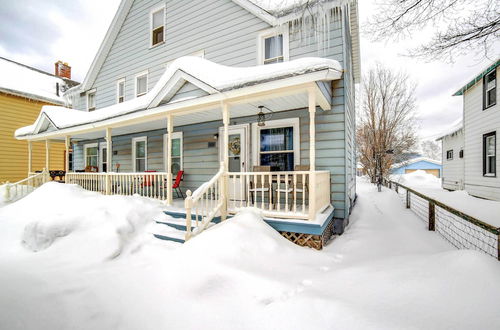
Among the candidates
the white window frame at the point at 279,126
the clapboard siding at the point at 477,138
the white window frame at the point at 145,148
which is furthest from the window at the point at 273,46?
the clapboard siding at the point at 477,138

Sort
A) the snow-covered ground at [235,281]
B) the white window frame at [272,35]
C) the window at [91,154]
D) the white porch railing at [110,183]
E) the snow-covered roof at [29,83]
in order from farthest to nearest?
the snow-covered roof at [29,83] < the window at [91,154] < the white porch railing at [110,183] < the white window frame at [272,35] < the snow-covered ground at [235,281]

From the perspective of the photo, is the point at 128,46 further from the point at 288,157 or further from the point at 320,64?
the point at 320,64

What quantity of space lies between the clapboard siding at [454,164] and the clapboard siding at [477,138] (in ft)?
6.33

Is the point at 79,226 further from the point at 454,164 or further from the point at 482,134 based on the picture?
the point at 454,164

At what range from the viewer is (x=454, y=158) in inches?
516

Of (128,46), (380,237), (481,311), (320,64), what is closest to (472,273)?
(481,311)

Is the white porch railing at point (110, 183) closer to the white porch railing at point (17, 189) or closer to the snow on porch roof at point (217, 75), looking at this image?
the white porch railing at point (17, 189)

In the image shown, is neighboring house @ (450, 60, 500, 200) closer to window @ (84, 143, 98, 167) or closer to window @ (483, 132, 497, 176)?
window @ (483, 132, 497, 176)

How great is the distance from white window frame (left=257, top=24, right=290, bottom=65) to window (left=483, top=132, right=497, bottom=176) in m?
8.40

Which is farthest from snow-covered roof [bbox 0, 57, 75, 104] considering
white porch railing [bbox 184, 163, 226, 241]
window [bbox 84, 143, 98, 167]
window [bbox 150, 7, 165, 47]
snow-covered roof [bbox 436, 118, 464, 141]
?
snow-covered roof [bbox 436, 118, 464, 141]

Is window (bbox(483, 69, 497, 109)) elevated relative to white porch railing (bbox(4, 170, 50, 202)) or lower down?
elevated

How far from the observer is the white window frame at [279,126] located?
5.84 metres

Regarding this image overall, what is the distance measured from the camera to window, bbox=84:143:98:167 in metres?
10.7

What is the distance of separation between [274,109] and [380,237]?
149 inches
